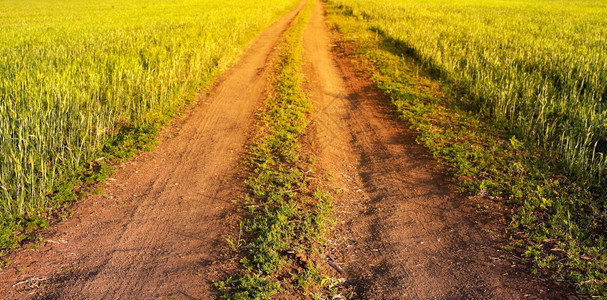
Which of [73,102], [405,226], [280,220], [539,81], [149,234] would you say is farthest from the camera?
[539,81]

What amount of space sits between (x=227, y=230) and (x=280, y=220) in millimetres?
630

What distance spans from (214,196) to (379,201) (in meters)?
2.26

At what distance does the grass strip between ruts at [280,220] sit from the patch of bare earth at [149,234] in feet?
0.88

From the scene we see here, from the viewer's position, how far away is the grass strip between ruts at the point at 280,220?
13.4 feet

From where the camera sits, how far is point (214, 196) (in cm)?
580

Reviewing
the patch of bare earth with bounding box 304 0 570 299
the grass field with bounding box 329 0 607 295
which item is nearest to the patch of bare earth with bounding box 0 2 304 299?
the patch of bare earth with bounding box 304 0 570 299

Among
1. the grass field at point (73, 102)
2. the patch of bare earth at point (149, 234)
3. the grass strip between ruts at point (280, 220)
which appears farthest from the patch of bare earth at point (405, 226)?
the grass field at point (73, 102)

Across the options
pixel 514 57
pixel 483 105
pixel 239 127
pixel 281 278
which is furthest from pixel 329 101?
pixel 281 278

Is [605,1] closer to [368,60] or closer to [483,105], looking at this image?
[368,60]

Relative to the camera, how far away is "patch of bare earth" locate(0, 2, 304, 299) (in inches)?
158

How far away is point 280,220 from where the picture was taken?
5.04 m

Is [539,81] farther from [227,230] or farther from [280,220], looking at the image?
[227,230]

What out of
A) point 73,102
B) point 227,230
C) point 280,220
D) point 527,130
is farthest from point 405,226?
point 73,102

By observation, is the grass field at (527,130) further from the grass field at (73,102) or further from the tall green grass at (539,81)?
the grass field at (73,102)
